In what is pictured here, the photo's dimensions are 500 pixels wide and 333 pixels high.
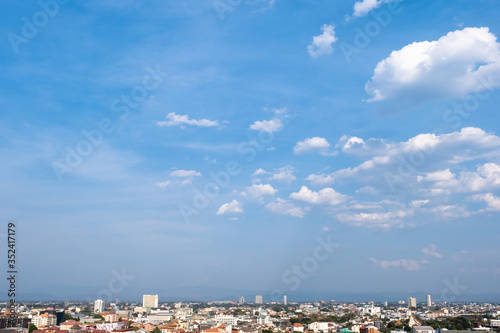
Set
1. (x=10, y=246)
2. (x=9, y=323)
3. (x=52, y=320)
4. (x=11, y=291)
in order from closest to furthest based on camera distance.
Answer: (x=10, y=246), (x=11, y=291), (x=9, y=323), (x=52, y=320)

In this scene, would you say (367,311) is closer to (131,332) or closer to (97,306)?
(97,306)

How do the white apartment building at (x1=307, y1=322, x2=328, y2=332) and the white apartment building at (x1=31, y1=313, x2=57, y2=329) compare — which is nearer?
the white apartment building at (x1=31, y1=313, x2=57, y2=329)

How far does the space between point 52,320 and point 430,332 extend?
39.3 m

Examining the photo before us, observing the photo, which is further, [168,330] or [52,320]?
[52,320]

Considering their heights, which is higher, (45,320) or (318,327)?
(45,320)

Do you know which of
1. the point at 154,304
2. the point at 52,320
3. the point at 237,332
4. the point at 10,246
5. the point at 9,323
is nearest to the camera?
the point at 10,246

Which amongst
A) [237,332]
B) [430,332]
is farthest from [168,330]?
[430,332]

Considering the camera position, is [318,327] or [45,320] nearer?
[45,320]

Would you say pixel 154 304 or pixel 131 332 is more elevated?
pixel 131 332

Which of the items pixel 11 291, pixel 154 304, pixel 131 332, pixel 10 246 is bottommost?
pixel 154 304

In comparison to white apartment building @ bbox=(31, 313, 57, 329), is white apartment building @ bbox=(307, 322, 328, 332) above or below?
below

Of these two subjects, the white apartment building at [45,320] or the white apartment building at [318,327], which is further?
the white apartment building at [318,327]

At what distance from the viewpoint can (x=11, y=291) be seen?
47.2ft

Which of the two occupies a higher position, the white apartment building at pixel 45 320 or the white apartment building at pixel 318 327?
the white apartment building at pixel 45 320
